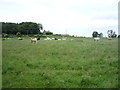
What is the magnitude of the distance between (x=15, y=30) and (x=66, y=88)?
11315 cm

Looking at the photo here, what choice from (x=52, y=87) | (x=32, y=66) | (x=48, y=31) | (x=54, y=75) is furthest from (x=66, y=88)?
(x=48, y=31)

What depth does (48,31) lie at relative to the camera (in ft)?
451

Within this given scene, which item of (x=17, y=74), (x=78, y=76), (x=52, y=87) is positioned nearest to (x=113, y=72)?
(x=78, y=76)

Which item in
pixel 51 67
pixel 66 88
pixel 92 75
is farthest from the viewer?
pixel 51 67

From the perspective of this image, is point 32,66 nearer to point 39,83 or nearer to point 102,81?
point 39,83

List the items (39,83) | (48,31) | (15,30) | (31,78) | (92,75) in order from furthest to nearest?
(48,31) → (15,30) → (92,75) → (31,78) → (39,83)

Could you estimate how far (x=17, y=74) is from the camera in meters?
8.57

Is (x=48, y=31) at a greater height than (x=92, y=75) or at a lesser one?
greater

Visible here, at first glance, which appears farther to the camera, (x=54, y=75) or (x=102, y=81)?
(x=54, y=75)

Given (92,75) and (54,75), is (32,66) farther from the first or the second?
(92,75)

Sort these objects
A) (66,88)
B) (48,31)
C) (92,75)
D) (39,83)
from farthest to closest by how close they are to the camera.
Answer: (48,31) → (92,75) → (39,83) → (66,88)

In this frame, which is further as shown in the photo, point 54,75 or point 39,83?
point 54,75

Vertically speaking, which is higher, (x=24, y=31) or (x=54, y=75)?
(x=24, y=31)

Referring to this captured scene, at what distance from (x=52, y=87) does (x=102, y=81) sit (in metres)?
2.38
